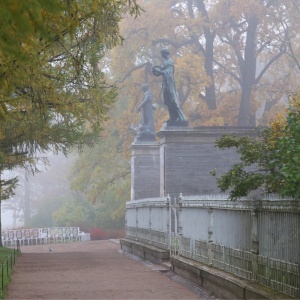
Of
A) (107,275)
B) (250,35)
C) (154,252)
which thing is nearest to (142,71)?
(250,35)

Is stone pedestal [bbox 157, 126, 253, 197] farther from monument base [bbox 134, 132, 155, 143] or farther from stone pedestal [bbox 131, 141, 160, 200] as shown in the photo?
monument base [bbox 134, 132, 155, 143]

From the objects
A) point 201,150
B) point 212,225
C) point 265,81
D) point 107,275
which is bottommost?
point 107,275

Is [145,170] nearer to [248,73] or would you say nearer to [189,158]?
[189,158]

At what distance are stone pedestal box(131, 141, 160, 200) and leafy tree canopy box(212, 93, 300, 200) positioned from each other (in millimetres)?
15458

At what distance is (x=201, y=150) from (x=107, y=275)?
981 centimetres

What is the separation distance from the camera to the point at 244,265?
10789 millimetres

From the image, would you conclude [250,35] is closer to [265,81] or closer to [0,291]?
[265,81]

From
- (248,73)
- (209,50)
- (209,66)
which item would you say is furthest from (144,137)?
(209,50)

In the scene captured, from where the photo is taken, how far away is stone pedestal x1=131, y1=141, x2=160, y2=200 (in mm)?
31266

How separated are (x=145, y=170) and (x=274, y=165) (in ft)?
70.3

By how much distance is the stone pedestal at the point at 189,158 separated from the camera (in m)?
24.1

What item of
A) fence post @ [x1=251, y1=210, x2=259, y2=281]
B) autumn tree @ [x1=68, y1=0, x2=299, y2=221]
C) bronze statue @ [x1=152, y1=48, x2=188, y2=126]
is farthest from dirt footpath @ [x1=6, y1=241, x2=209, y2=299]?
autumn tree @ [x1=68, y1=0, x2=299, y2=221]

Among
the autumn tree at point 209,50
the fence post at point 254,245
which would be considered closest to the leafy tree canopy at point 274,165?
the fence post at point 254,245

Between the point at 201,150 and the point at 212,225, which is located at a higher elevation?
the point at 201,150
